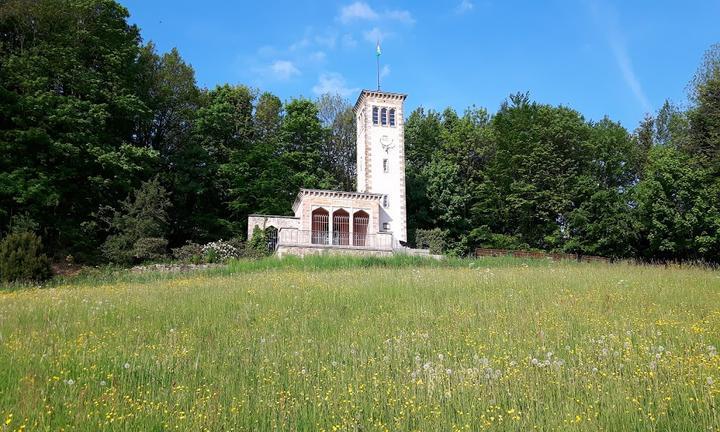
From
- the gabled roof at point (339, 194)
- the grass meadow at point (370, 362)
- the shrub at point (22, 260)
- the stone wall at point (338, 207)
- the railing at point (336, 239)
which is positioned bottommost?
the grass meadow at point (370, 362)

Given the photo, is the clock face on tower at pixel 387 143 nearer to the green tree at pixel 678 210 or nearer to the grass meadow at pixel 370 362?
the green tree at pixel 678 210

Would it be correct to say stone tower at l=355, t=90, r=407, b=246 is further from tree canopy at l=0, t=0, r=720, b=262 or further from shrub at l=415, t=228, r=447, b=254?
tree canopy at l=0, t=0, r=720, b=262

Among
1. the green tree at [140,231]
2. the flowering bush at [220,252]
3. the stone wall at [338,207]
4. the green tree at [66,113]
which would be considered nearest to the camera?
the green tree at [140,231]

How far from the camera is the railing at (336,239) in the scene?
33656 mm

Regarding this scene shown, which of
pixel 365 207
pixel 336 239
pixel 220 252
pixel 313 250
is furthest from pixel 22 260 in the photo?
pixel 365 207

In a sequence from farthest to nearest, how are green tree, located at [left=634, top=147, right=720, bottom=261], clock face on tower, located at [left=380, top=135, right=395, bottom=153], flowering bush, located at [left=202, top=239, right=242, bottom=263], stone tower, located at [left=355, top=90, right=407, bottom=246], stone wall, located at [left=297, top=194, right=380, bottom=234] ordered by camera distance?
clock face on tower, located at [left=380, top=135, right=395, bottom=153]
stone tower, located at [left=355, top=90, right=407, bottom=246]
stone wall, located at [left=297, top=194, right=380, bottom=234]
green tree, located at [left=634, top=147, right=720, bottom=261]
flowering bush, located at [left=202, top=239, right=242, bottom=263]

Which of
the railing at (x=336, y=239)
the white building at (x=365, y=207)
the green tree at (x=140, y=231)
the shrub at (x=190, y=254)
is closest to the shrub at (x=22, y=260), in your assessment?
the green tree at (x=140, y=231)

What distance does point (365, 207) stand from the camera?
37.0 meters

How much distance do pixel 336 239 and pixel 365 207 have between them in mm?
3355

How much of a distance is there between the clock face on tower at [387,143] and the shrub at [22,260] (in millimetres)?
25901

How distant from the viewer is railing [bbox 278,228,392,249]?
33.7 metres

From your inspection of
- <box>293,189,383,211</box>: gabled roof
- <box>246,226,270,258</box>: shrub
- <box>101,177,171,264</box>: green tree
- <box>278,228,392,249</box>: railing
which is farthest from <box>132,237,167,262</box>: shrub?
<box>293,189,383,211</box>: gabled roof

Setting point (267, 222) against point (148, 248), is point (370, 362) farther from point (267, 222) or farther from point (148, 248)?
point (267, 222)

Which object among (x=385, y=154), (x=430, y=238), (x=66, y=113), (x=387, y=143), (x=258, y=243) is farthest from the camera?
(x=387, y=143)
